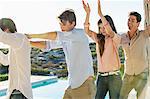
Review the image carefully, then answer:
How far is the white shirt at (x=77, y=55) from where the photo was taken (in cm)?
220

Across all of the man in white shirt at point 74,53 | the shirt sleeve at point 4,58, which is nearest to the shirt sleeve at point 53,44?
the man in white shirt at point 74,53

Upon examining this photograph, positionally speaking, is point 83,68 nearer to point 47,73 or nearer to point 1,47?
point 47,73

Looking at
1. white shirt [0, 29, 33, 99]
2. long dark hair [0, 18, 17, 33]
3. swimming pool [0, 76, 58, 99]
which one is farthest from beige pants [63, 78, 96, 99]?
long dark hair [0, 18, 17, 33]

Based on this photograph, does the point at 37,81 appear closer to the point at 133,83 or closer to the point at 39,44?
the point at 39,44

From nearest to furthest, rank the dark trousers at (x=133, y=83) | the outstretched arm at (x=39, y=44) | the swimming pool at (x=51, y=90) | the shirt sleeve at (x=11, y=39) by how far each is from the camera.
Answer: the shirt sleeve at (x=11, y=39), the outstretched arm at (x=39, y=44), the swimming pool at (x=51, y=90), the dark trousers at (x=133, y=83)

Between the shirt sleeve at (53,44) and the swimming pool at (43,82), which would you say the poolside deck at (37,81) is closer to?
the swimming pool at (43,82)

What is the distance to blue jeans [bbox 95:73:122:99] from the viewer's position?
2303mm

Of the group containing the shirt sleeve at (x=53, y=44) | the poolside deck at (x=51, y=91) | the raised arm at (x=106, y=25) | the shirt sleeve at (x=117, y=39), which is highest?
the raised arm at (x=106, y=25)

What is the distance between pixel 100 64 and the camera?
7.55 feet

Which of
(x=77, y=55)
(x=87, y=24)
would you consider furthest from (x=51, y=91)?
(x=87, y=24)

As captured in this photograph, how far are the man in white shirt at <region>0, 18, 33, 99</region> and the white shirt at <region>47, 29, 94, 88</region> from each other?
0.22 metres

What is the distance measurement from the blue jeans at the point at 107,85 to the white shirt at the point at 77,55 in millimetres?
95

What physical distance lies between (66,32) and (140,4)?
57cm

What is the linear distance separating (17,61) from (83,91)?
0.46 metres
